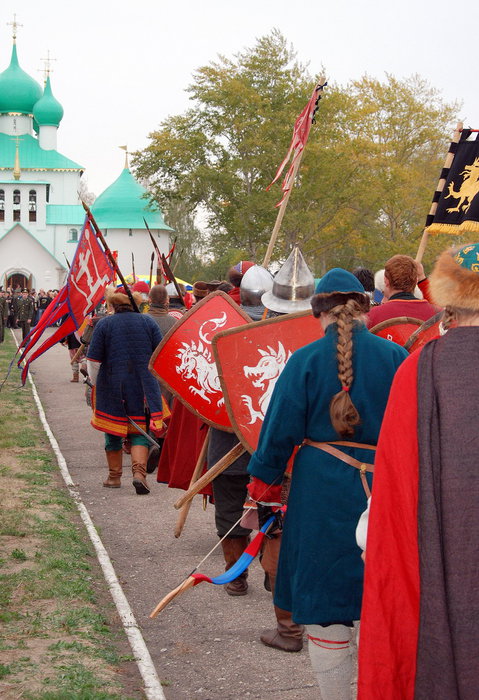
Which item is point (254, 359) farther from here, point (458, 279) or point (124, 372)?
point (124, 372)

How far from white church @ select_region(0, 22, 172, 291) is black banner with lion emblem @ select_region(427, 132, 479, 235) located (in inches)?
2401

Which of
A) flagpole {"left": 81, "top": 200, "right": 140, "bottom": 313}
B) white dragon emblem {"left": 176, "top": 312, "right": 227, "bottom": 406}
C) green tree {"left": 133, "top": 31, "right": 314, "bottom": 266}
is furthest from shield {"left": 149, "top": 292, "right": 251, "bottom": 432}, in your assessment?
green tree {"left": 133, "top": 31, "right": 314, "bottom": 266}

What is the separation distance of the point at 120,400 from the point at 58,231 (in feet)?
223

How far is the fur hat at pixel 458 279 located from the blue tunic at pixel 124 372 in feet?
19.3

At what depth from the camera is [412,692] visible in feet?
8.36

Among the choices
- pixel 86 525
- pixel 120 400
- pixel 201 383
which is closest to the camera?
pixel 201 383

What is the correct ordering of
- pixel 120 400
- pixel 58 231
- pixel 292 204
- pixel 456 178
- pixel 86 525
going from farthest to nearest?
1. pixel 58 231
2. pixel 292 204
3. pixel 120 400
4. pixel 456 178
5. pixel 86 525

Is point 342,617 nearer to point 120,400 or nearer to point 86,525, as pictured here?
point 86,525

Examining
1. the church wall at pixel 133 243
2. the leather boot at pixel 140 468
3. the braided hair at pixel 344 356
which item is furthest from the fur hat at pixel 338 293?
the church wall at pixel 133 243

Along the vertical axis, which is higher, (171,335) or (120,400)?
(171,335)

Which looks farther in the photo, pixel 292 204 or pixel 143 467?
pixel 292 204

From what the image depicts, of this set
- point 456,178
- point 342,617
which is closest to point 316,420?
point 342,617

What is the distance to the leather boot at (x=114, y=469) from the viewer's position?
8648mm

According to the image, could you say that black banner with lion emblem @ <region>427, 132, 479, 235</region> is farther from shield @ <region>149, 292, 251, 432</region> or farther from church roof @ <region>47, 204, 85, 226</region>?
church roof @ <region>47, 204, 85, 226</region>
